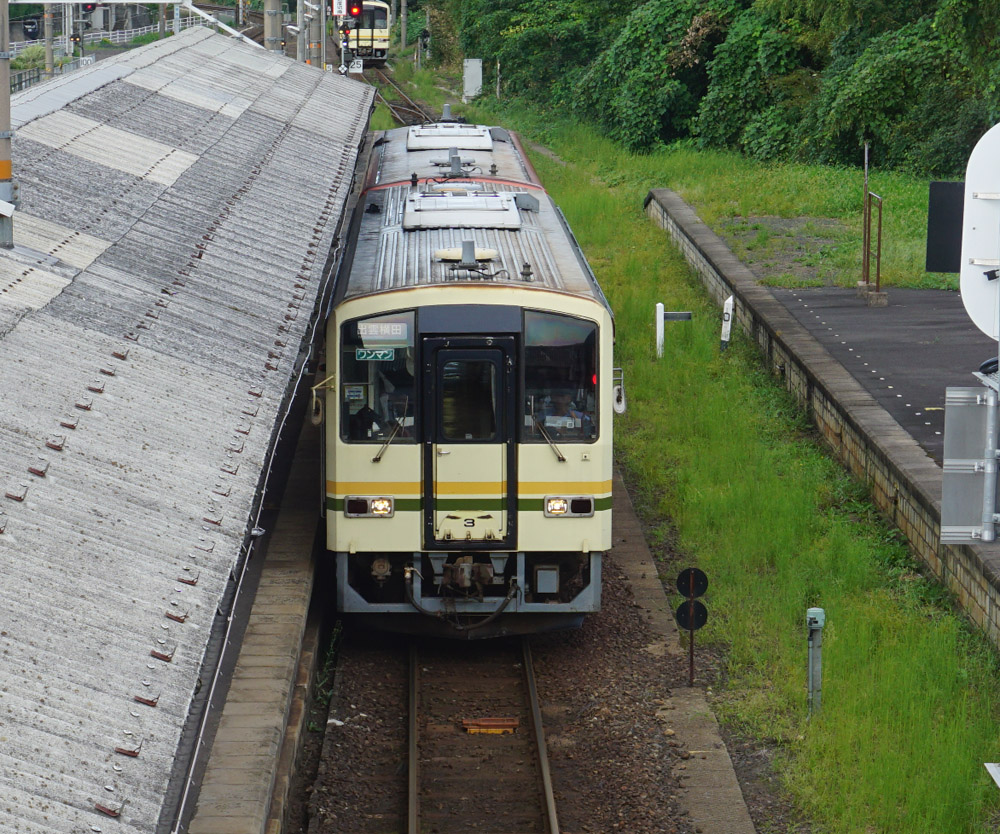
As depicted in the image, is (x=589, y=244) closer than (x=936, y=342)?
No

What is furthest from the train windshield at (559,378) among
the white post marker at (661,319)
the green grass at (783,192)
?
the green grass at (783,192)

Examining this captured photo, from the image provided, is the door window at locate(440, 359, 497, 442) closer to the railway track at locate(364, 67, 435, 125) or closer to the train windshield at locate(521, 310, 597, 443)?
the train windshield at locate(521, 310, 597, 443)

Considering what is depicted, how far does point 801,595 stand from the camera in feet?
35.2

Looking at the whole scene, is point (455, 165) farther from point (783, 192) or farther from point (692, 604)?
point (783, 192)

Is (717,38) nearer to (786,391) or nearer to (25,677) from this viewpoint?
(786,391)

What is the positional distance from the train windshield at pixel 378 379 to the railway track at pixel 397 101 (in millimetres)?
25297

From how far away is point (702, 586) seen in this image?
972 cm

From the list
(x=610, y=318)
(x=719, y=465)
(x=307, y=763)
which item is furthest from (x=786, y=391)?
(x=307, y=763)

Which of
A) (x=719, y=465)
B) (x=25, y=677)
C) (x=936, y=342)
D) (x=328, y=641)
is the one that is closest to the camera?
(x=25, y=677)

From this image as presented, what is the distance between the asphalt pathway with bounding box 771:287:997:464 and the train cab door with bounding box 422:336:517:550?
433 centimetres

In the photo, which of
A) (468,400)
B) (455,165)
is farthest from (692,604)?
(455,165)

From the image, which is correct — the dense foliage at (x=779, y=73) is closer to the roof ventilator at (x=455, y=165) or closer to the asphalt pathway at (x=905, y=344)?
the asphalt pathway at (x=905, y=344)

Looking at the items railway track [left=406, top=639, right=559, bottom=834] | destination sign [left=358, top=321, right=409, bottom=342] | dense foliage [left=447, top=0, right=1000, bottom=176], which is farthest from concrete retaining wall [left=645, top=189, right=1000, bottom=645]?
dense foliage [left=447, top=0, right=1000, bottom=176]

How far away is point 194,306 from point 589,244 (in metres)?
17.1
